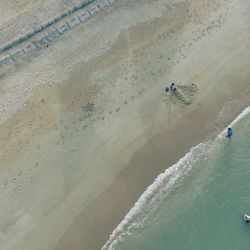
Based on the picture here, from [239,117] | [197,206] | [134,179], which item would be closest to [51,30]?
[134,179]

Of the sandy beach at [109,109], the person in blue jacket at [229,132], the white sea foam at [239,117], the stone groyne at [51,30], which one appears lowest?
the person in blue jacket at [229,132]

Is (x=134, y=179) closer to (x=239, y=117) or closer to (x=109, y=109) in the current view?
(x=109, y=109)

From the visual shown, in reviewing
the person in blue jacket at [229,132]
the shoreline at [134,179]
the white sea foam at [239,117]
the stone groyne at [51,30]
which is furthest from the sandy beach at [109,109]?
the person in blue jacket at [229,132]

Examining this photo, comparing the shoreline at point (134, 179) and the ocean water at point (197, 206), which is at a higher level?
the shoreline at point (134, 179)

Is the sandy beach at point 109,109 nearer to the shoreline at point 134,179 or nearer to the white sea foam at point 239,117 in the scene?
the shoreline at point 134,179

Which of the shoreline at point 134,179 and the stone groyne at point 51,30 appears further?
the stone groyne at point 51,30

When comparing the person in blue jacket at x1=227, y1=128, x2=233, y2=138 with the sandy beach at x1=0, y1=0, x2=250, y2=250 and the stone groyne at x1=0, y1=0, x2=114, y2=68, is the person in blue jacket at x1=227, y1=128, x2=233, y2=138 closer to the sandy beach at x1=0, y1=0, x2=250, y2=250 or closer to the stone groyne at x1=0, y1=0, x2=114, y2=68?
the sandy beach at x1=0, y1=0, x2=250, y2=250

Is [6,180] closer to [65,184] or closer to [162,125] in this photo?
[65,184]

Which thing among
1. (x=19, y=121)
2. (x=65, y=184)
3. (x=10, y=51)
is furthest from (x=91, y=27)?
(x=65, y=184)
